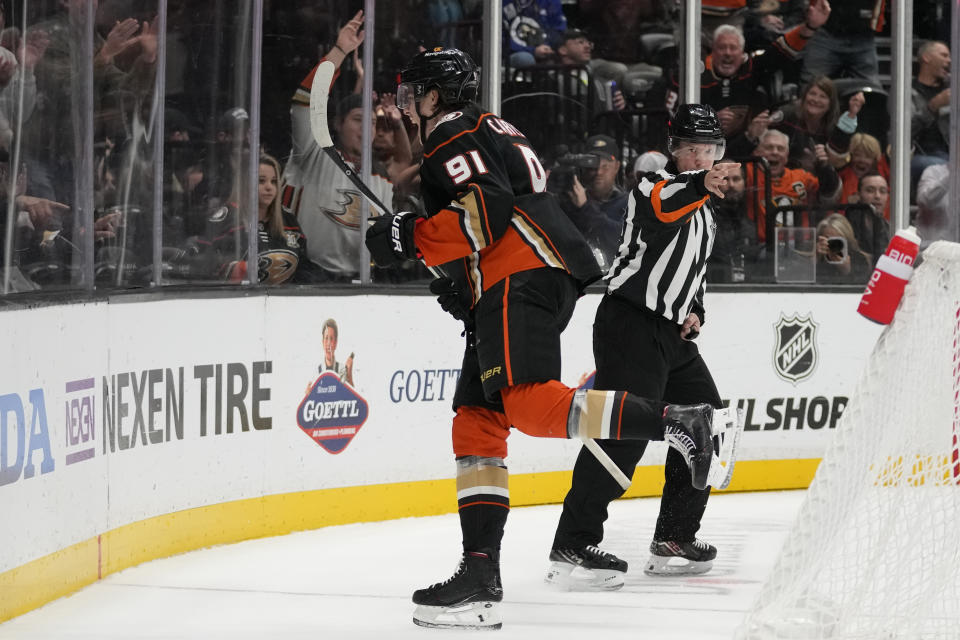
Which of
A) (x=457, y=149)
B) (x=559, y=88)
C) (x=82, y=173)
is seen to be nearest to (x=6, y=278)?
(x=82, y=173)

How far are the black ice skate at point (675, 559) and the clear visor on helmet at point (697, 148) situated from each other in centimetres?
105

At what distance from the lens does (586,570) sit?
347 centimetres

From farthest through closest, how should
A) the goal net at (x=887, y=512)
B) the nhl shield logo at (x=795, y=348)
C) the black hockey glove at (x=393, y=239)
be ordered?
the nhl shield logo at (x=795, y=348) → the black hockey glove at (x=393, y=239) → the goal net at (x=887, y=512)

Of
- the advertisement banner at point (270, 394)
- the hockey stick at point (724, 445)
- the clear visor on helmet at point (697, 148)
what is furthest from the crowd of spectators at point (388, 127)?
the hockey stick at point (724, 445)

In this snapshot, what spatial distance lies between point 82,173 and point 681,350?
1661mm

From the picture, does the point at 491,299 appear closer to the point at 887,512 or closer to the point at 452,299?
the point at 452,299

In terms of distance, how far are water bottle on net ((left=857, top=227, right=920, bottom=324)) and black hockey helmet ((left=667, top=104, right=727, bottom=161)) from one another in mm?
1107

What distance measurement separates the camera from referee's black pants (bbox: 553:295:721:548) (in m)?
3.49

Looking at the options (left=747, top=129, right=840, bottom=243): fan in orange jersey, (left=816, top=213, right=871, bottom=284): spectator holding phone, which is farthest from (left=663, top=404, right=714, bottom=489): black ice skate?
(left=747, top=129, right=840, bottom=243): fan in orange jersey

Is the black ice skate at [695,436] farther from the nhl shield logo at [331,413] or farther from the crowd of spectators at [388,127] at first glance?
the nhl shield logo at [331,413]

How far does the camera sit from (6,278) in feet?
10.3

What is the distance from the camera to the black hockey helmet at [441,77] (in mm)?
2971

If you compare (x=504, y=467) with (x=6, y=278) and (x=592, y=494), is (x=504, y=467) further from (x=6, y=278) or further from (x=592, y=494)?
(x=6, y=278)

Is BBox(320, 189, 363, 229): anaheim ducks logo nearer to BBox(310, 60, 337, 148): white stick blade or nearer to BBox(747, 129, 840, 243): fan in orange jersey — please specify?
BBox(310, 60, 337, 148): white stick blade
